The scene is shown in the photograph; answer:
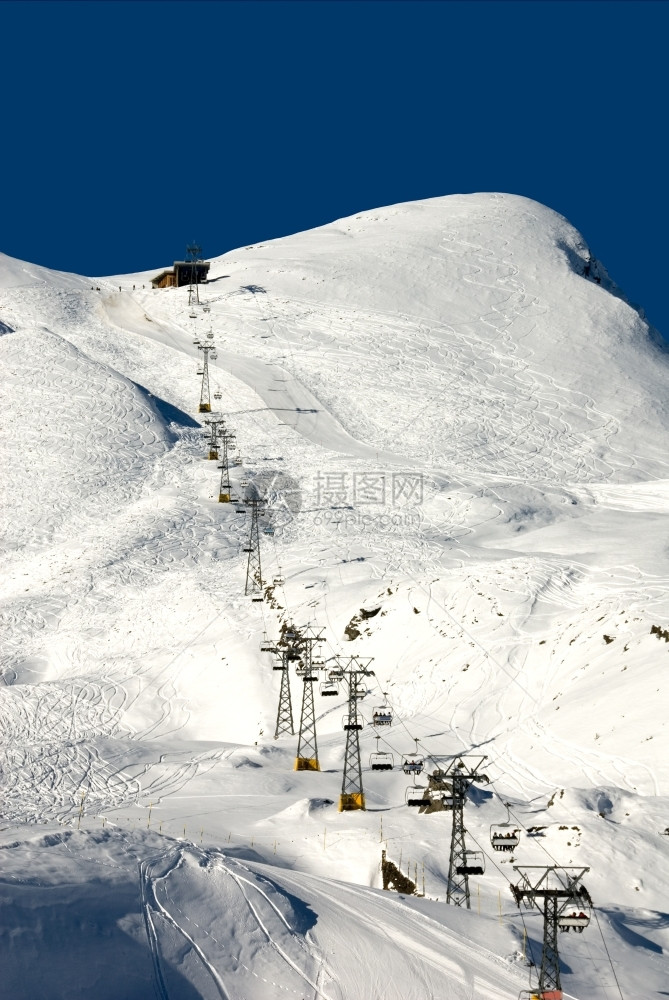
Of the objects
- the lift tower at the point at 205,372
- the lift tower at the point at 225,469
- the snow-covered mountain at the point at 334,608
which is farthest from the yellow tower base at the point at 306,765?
the lift tower at the point at 205,372

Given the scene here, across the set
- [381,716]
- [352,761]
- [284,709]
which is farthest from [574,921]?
[284,709]

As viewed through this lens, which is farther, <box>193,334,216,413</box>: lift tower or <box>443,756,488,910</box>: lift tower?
<box>193,334,216,413</box>: lift tower

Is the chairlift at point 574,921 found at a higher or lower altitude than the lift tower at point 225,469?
lower

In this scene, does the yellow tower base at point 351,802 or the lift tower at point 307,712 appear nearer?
the yellow tower base at point 351,802

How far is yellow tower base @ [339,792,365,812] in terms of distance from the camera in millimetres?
49531

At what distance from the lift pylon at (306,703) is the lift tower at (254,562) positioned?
5.91m

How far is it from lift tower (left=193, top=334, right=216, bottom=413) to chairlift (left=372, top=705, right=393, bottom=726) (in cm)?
4687

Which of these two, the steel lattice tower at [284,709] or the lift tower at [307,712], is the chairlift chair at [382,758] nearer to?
the lift tower at [307,712]

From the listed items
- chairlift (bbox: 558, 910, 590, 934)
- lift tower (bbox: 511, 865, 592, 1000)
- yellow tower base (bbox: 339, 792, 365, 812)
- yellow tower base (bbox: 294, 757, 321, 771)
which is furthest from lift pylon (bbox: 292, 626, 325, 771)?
chairlift (bbox: 558, 910, 590, 934)

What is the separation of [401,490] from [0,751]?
1508 inches

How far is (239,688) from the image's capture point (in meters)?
64.2

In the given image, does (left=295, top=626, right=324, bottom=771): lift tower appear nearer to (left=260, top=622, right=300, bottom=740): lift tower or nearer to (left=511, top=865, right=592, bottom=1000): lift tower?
(left=260, top=622, right=300, bottom=740): lift tower

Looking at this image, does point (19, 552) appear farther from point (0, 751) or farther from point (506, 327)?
point (506, 327)

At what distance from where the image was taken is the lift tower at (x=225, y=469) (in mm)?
85500
